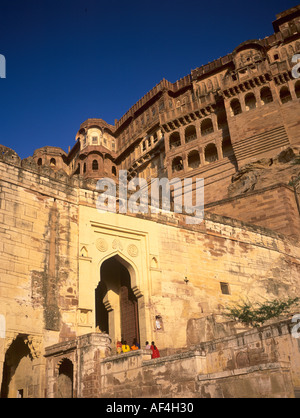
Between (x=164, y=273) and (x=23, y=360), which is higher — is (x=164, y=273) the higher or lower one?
the higher one

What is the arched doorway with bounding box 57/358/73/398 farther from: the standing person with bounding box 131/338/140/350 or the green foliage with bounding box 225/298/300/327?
the green foliage with bounding box 225/298/300/327

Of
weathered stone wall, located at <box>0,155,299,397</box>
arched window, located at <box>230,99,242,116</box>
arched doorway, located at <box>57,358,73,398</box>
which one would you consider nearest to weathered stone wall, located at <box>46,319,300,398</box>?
arched doorway, located at <box>57,358,73,398</box>

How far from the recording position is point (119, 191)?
14.6 m

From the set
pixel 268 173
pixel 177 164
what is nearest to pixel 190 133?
pixel 177 164

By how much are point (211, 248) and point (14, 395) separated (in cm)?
854

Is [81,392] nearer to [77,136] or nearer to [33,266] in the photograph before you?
[33,266]

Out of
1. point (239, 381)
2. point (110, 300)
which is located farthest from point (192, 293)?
point (239, 381)

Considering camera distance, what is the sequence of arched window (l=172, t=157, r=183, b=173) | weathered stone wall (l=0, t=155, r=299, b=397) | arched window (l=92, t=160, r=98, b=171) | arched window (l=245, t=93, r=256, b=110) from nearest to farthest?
weathered stone wall (l=0, t=155, r=299, b=397)
arched window (l=245, t=93, r=256, b=110)
arched window (l=172, t=157, r=183, b=173)
arched window (l=92, t=160, r=98, b=171)

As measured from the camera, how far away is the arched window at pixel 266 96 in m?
30.0

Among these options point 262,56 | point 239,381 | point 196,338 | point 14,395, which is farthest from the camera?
point 262,56

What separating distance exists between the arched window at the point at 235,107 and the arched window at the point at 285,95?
2.96 metres

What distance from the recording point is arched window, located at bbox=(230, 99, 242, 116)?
3097 cm

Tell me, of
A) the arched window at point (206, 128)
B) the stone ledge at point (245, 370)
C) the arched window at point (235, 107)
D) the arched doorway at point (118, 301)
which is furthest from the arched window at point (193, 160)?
the stone ledge at point (245, 370)

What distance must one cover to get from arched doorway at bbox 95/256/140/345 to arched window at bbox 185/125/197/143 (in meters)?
20.9
